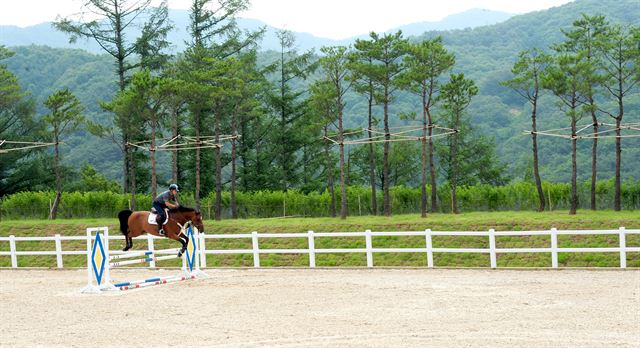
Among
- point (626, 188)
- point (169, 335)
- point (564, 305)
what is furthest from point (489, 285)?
point (626, 188)

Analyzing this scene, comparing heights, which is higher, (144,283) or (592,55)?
(592,55)

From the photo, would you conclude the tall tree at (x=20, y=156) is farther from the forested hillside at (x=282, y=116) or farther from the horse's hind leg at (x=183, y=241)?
the horse's hind leg at (x=183, y=241)

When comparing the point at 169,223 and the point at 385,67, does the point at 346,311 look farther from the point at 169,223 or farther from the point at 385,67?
the point at 385,67

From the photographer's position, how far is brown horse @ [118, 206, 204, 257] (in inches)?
771

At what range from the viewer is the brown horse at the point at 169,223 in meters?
19.6

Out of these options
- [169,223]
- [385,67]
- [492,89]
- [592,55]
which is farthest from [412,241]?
[492,89]

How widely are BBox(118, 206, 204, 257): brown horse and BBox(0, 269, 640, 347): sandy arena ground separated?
1176mm

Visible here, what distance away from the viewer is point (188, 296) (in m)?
17.0

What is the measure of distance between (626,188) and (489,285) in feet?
85.6

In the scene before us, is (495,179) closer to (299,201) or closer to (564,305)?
(299,201)

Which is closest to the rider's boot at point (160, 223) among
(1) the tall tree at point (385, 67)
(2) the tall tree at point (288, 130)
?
(1) the tall tree at point (385, 67)

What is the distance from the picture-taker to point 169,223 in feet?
64.1

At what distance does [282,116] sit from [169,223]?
39.5 meters

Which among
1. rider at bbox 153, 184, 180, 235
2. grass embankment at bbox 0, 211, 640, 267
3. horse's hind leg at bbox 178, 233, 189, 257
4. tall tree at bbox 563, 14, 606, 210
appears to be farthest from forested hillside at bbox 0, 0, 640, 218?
rider at bbox 153, 184, 180, 235
